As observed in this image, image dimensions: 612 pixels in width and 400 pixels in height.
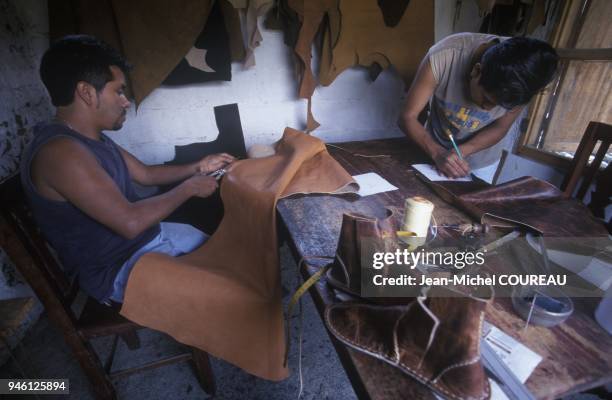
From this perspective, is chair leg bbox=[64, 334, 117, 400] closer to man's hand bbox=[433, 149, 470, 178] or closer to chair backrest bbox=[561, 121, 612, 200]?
man's hand bbox=[433, 149, 470, 178]

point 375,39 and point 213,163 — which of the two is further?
point 375,39

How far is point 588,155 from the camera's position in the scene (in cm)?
167

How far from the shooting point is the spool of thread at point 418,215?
968 mm

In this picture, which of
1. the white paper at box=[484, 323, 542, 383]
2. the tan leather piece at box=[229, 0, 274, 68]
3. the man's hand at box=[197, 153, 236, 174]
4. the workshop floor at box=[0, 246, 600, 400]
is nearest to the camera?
the white paper at box=[484, 323, 542, 383]

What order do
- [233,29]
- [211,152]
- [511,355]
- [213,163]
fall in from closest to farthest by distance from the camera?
[511,355], [213,163], [233,29], [211,152]

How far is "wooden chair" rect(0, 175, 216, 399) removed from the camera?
0.95 metres

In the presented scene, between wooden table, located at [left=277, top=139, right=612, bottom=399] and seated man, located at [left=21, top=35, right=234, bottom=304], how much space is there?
60cm

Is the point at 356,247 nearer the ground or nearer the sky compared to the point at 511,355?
nearer the sky

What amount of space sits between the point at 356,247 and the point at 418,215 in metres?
0.34

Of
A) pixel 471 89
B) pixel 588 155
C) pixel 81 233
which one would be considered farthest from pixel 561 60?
pixel 81 233

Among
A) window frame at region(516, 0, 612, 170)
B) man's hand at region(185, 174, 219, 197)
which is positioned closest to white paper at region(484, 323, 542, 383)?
man's hand at region(185, 174, 219, 197)

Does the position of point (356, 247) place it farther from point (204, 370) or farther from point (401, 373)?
point (204, 370)

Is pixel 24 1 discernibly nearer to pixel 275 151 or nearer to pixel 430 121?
pixel 275 151

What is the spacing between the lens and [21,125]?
5.43 feet
